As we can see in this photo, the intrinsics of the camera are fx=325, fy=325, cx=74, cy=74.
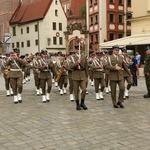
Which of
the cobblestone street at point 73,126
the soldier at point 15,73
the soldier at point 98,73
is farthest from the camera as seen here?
the soldier at point 98,73

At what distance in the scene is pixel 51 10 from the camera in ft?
192

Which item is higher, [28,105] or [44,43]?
[44,43]

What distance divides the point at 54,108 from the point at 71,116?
1493 mm

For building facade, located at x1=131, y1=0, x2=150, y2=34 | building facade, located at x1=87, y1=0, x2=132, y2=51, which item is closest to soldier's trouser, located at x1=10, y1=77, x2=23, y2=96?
building facade, located at x1=131, y1=0, x2=150, y2=34

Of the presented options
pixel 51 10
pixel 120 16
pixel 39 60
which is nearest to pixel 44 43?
pixel 51 10

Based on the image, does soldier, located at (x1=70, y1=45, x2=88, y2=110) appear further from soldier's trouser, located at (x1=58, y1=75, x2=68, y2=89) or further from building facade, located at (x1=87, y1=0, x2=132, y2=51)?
building facade, located at (x1=87, y1=0, x2=132, y2=51)

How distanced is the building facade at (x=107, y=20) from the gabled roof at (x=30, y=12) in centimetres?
1008

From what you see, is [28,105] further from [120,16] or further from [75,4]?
[75,4]

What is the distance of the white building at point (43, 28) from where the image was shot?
189 ft

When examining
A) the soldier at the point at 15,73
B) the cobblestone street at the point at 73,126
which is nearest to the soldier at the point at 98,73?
the cobblestone street at the point at 73,126

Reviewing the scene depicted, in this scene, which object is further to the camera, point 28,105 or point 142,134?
point 28,105

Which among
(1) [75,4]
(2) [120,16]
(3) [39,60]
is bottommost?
(3) [39,60]

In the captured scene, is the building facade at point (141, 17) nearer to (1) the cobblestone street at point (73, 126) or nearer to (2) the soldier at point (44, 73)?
(1) the cobblestone street at point (73, 126)

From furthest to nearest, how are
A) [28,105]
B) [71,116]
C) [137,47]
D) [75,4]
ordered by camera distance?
1. [75,4]
2. [137,47]
3. [28,105]
4. [71,116]
